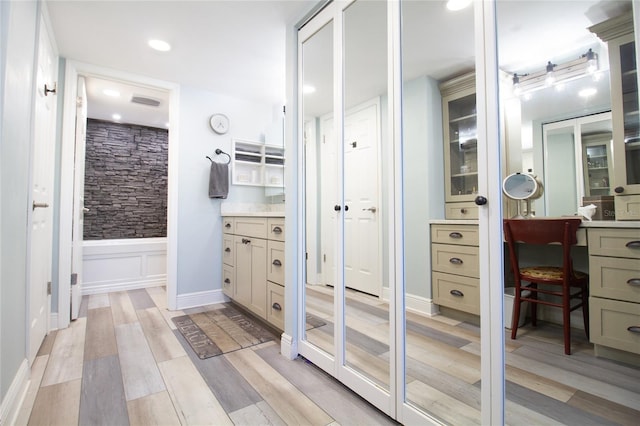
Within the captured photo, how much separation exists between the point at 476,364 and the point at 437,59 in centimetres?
121

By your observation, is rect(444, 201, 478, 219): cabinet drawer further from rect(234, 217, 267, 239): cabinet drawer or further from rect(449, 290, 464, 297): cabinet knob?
rect(234, 217, 267, 239): cabinet drawer

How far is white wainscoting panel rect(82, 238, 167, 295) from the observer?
11.5ft

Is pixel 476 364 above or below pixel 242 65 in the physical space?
below

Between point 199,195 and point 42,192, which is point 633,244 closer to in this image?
point 199,195

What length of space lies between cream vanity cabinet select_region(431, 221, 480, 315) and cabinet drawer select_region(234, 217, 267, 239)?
134cm

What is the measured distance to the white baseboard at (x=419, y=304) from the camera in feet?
4.46

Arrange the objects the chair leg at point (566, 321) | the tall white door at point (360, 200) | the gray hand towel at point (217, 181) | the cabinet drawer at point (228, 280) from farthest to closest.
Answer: the gray hand towel at point (217, 181)
the cabinet drawer at point (228, 280)
the tall white door at point (360, 200)
the chair leg at point (566, 321)

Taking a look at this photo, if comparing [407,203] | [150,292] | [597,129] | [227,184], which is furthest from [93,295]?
[597,129]

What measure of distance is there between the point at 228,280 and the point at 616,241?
9.13ft

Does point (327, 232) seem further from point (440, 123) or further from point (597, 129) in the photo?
point (597, 129)

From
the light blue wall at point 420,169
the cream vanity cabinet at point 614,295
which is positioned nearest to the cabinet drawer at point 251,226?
the light blue wall at point 420,169

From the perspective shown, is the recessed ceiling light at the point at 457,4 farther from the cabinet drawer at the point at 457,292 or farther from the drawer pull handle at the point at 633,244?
the drawer pull handle at the point at 633,244

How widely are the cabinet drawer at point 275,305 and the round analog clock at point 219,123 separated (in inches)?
69.9

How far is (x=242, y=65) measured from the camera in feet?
8.62
